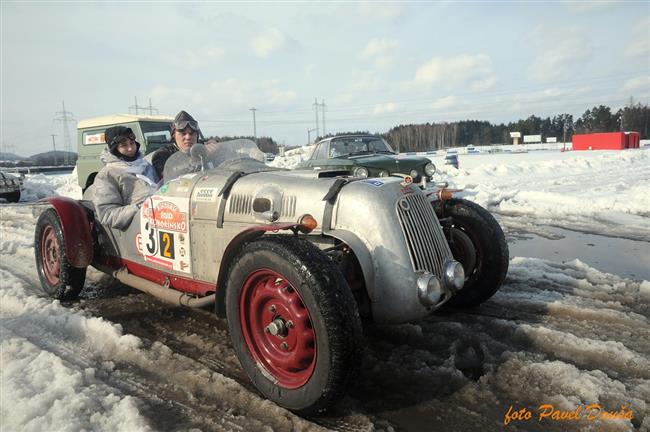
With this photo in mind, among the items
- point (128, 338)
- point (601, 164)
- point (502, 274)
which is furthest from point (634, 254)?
point (601, 164)

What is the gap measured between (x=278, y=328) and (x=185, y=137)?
3145 millimetres

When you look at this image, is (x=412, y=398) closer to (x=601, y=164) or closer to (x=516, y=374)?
(x=516, y=374)

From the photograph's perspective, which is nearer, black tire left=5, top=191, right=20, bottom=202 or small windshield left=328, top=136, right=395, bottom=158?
small windshield left=328, top=136, right=395, bottom=158

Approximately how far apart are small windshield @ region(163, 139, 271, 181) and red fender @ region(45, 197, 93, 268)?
117cm

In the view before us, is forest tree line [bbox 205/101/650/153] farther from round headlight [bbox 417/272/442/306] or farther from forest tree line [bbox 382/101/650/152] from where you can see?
round headlight [bbox 417/272/442/306]

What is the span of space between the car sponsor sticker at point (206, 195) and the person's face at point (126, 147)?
1.58 metres

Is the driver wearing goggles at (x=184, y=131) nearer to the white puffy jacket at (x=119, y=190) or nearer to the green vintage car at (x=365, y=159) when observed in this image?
the white puffy jacket at (x=119, y=190)

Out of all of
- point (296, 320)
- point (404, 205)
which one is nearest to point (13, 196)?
point (296, 320)

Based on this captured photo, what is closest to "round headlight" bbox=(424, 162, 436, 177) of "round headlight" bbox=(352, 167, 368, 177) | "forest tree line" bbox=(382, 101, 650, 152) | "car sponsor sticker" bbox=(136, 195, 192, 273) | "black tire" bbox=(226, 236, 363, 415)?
"round headlight" bbox=(352, 167, 368, 177)

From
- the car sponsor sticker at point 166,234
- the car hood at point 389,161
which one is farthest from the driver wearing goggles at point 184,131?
the car hood at point 389,161

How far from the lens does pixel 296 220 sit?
119 inches

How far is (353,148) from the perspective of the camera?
34.8 feet

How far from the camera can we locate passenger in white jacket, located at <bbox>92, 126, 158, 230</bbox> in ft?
13.8

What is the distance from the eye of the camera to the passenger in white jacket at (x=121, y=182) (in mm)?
4219
